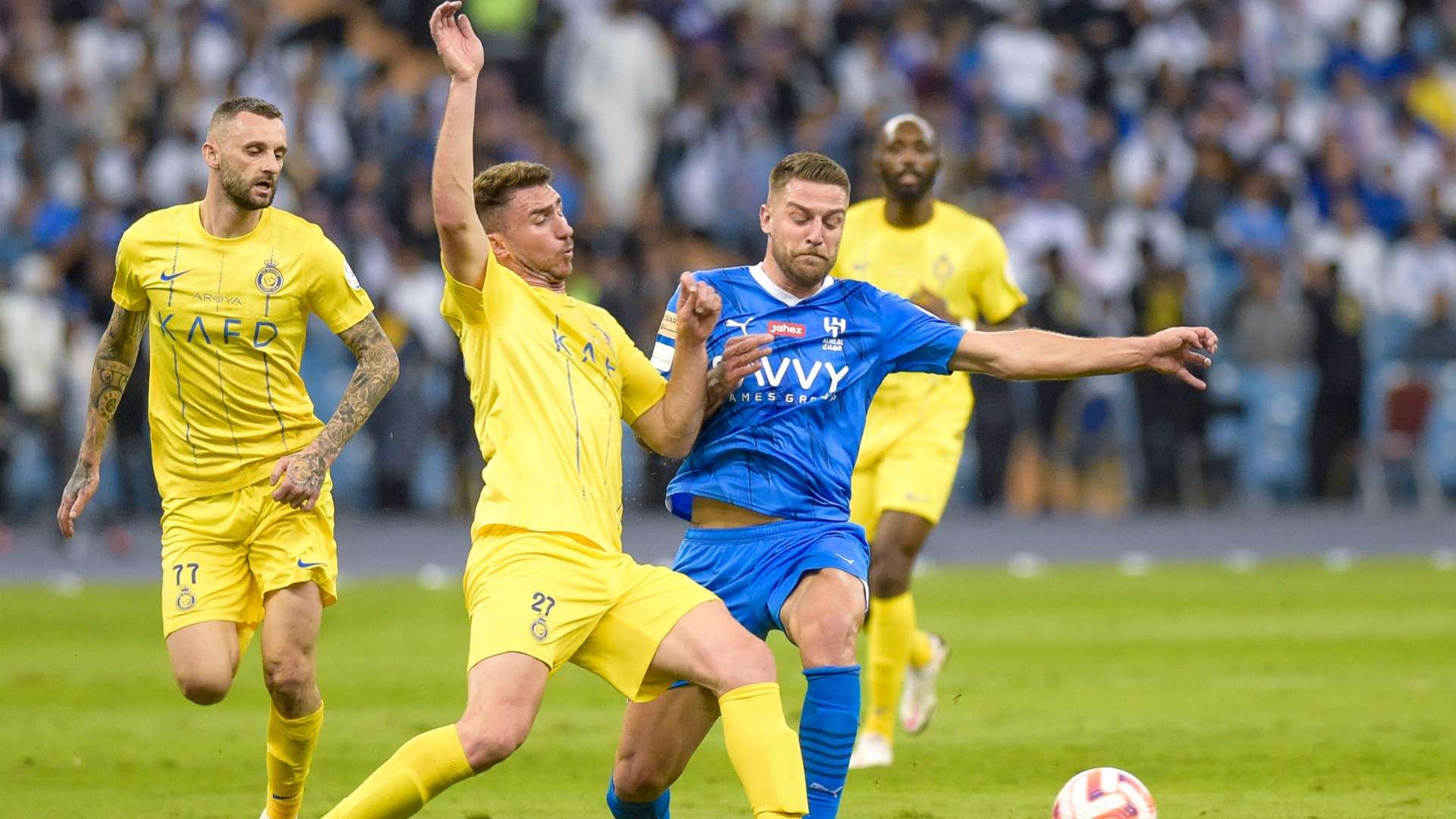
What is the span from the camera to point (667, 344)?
25.1ft

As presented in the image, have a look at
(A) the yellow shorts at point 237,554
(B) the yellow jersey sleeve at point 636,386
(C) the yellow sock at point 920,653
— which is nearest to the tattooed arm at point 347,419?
(A) the yellow shorts at point 237,554

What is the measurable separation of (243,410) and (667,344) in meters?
1.80

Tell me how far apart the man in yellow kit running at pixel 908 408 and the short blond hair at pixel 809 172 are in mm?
2768

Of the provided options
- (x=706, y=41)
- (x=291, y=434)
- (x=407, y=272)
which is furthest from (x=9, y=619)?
(x=706, y=41)

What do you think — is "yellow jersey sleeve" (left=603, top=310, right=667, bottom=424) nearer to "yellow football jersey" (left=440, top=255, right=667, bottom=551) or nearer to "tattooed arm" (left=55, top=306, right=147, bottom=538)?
"yellow football jersey" (left=440, top=255, right=667, bottom=551)

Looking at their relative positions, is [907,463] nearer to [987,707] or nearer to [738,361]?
A: [987,707]

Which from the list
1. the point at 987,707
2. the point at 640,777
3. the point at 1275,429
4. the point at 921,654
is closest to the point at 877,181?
the point at 1275,429

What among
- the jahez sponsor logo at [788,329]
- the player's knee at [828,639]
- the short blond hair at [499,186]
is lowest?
the player's knee at [828,639]

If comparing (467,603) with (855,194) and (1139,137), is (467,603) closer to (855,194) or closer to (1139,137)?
(855,194)

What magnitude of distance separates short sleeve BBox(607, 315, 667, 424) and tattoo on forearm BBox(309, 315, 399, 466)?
3.82 ft

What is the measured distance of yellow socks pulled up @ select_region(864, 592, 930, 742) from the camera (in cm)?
1048

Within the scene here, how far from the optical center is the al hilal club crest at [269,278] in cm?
826

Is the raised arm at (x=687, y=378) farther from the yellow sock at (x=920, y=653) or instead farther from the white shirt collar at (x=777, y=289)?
the yellow sock at (x=920, y=653)

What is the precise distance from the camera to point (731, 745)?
679cm
